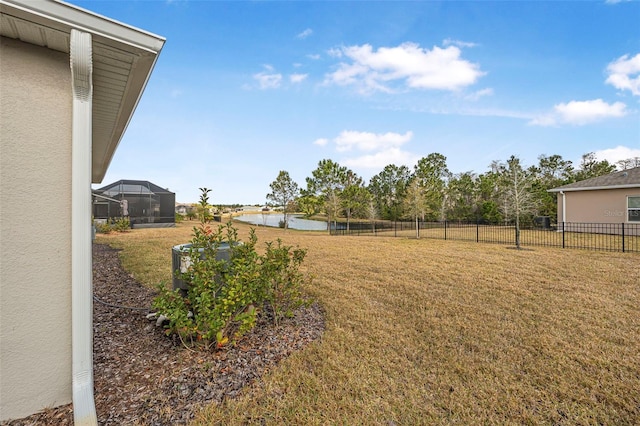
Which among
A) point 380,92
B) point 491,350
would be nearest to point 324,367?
point 491,350

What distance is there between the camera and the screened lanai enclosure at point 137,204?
1819cm

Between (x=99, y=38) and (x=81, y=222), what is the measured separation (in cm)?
132

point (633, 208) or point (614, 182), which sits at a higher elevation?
point (614, 182)

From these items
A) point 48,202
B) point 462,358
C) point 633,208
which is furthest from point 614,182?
point 48,202

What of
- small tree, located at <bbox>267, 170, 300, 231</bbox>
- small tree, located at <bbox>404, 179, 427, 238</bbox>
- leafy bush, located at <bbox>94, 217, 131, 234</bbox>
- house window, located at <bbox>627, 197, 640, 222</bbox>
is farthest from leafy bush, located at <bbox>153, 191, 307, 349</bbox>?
small tree, located at <bbox>267, 170, 300, 231</bbox>

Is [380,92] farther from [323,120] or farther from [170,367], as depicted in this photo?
[170,367]

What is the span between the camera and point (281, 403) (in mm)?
2027

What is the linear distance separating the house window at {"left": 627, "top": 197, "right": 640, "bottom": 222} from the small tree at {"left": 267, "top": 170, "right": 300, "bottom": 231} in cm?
2092

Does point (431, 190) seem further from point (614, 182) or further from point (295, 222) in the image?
point (295, 222)

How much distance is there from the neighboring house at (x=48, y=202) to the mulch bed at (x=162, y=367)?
0.25 meters

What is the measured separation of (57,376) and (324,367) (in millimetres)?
2069

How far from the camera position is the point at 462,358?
268 cm

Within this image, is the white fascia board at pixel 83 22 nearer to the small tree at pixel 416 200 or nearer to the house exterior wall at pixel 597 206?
the small tree at pixel 416 200

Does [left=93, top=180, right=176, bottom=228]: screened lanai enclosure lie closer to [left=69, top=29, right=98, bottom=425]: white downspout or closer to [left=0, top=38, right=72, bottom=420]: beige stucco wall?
[left=0, top=38, right=72, bottom=420]: beige stucco wall
